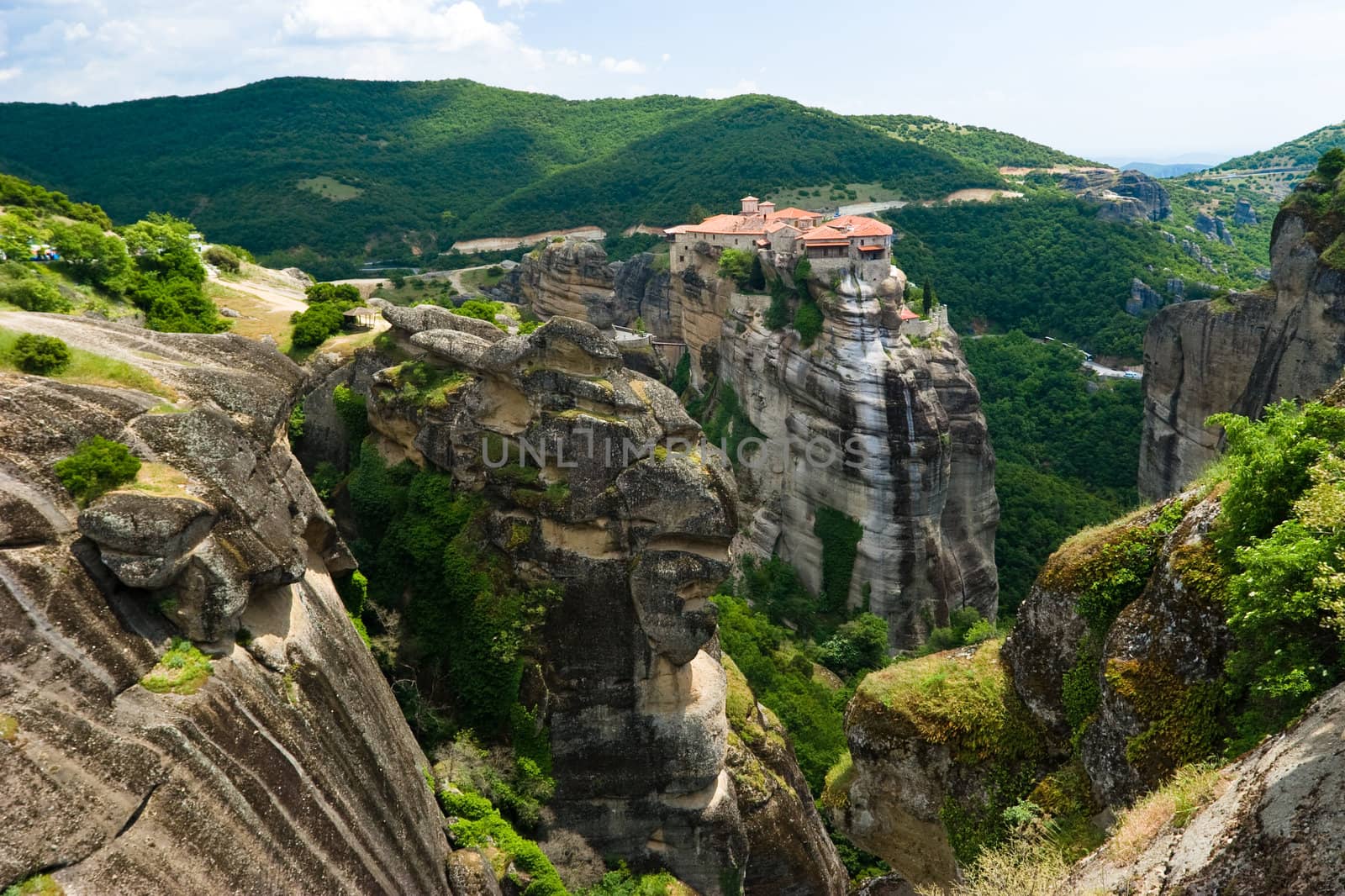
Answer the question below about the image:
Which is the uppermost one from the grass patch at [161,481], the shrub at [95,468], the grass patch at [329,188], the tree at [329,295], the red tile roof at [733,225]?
the grass patch at [329,188]

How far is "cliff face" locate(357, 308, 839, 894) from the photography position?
1970 centimetres

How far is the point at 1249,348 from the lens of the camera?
39.9m

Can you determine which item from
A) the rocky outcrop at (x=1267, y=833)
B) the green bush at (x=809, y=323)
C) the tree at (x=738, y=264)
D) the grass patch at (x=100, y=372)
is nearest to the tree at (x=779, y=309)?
the green bush at (x=809, y=323)

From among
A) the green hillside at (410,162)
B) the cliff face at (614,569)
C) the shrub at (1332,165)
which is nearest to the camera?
the cliff face at (614,569)

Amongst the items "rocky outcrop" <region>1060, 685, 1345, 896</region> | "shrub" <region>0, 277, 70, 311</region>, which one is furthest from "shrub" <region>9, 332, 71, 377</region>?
"rocky outcrop" <region>1060, 685, 1345, 896</region>

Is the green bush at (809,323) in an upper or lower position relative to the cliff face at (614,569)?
upper

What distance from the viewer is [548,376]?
66.0 feet

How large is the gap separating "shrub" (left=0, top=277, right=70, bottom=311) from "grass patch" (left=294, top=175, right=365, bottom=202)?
84234 millimetres

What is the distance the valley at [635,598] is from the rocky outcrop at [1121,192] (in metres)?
41.5

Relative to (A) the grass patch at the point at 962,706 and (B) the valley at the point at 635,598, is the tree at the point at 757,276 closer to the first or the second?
(B) the valley at the point at 635,598

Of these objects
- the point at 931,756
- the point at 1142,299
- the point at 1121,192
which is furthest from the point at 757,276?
the point at 1121,192

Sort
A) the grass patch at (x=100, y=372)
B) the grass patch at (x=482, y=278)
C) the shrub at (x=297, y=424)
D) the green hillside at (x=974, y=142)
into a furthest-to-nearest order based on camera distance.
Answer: the green hillside at (x=974, y=142), the grass patch at (x=482, y=278), the shrub at (x=297, y=424), the grass patch at (x=100, y=372)

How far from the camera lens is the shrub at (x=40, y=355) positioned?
13633 millimetres

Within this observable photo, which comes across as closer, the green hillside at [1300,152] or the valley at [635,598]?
the valley at [635,598]
